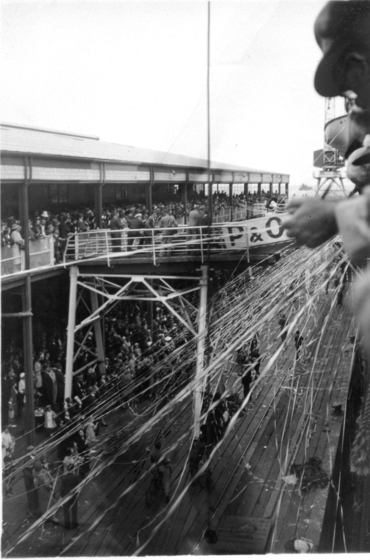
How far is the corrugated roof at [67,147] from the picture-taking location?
5.89m

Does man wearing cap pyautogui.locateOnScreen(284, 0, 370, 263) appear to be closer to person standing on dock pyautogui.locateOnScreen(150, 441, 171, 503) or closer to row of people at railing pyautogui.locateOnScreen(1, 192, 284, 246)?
person standing on dock pyautogui.locateOnScreen(150, 441, 171, 503)

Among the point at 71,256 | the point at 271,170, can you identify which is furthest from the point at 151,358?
the point at 271,170

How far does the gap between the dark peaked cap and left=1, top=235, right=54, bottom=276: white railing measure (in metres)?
4.96

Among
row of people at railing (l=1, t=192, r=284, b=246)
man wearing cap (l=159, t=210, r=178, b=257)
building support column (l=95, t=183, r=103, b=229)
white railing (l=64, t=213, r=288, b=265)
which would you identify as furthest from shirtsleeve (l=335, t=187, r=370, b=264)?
building support column (l=95, t=183, r=103, b=229)

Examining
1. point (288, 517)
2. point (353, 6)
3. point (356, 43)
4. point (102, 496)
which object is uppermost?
point (353, 6)

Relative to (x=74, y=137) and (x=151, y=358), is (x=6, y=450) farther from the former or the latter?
(x=74, y=137)

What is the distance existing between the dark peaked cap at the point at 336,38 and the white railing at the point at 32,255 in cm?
496

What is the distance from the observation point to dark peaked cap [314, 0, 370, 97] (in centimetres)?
148

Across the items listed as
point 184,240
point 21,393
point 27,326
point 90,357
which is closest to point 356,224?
point 184,240

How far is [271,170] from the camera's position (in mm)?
2975

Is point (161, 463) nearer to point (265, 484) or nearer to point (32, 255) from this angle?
point (265, 484)

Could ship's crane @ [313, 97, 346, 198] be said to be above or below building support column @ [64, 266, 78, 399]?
above

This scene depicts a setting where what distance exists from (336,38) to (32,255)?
5564 mm

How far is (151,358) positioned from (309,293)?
14.9 feet
